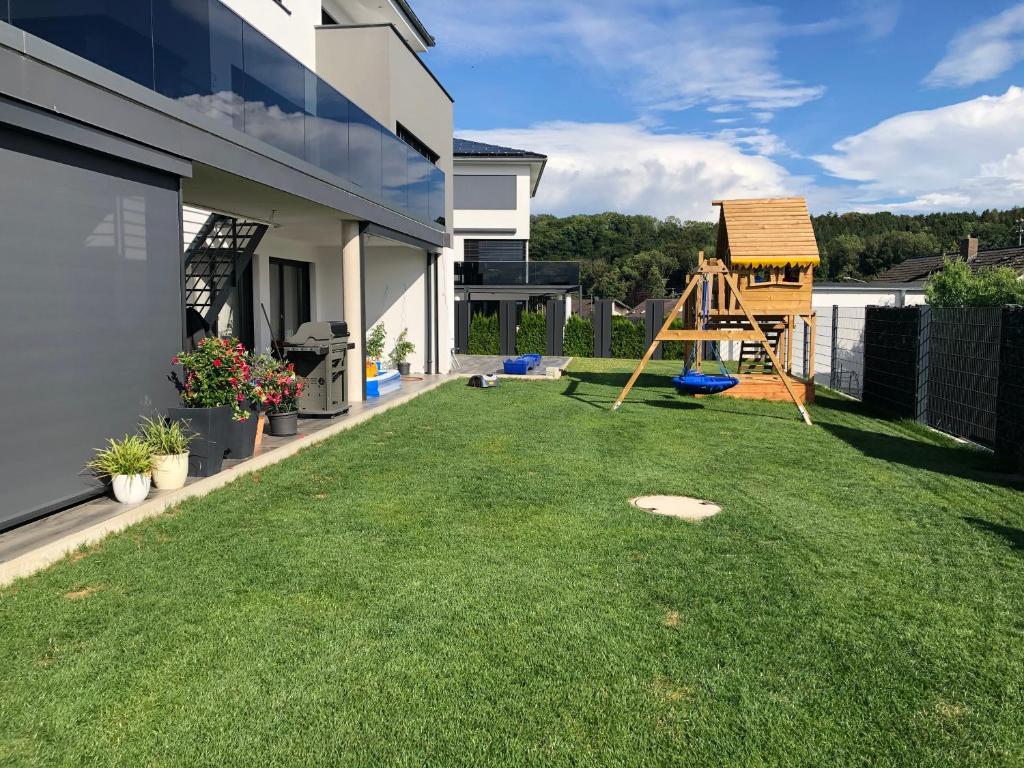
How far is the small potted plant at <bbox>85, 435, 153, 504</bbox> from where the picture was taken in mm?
5664

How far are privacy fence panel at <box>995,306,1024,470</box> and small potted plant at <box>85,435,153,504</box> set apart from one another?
8.80m

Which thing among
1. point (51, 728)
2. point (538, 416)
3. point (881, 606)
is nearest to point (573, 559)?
point (881, 606)

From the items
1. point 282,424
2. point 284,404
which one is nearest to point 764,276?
point 284,404

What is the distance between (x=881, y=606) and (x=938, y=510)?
261cm

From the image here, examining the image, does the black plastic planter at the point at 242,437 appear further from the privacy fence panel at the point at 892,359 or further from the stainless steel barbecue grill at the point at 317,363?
the privacy fence panel at the point at 892,359

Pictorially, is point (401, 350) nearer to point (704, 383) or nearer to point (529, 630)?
point (704, 383)

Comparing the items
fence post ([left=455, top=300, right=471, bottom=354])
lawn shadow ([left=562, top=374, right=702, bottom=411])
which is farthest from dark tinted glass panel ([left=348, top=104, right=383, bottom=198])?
fence post ([left=455, top=300, right=471, bottom=354])

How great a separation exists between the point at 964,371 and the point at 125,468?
1026 cm

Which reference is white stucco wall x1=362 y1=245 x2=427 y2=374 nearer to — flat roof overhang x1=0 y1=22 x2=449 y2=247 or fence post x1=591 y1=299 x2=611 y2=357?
flat roof overhang x1=0 y1=22 x2=449 y2=247

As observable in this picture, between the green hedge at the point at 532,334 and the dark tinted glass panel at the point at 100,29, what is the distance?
20.8 metres

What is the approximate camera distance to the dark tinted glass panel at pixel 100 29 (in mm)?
4828

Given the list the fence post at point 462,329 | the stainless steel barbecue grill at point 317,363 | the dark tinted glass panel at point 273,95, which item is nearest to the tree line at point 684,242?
the fence post at point 462,329

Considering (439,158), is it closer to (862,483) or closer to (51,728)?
(862,483)

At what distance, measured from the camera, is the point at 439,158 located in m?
18.5
